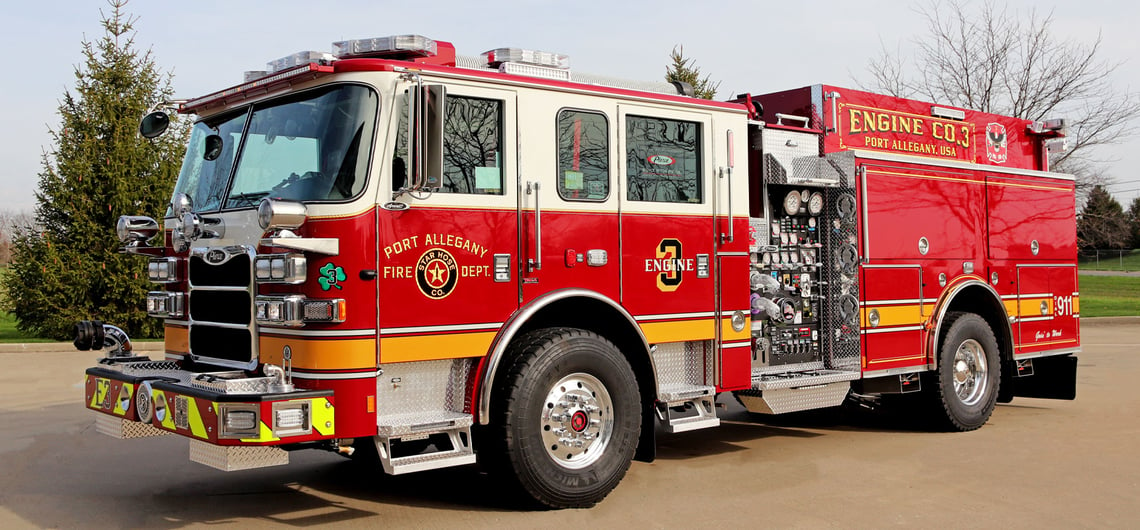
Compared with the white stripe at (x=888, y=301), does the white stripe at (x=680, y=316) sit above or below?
below

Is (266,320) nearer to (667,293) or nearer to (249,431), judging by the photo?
(249,431)

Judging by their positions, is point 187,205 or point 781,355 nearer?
point 187,205

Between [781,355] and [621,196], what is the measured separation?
94.5 inches

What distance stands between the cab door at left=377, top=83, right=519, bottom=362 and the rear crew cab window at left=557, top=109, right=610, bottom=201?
1.32ft

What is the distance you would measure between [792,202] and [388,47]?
3815 millimetres

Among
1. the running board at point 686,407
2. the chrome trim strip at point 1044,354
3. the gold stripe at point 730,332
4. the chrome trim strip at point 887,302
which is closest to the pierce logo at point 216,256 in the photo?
the running board at point 686,407

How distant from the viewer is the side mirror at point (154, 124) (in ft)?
22.4

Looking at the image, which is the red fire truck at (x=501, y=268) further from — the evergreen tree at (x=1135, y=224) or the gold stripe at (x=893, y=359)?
the evergreen tree at (x=1135, y=224)

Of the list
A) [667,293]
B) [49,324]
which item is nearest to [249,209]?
[667,293]

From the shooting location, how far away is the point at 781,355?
8172 millimetres

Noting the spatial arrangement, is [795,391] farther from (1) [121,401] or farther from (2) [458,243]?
(1) [121,401]

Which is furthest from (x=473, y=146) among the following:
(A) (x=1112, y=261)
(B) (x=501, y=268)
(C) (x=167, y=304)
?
(A) (x=1112, y=261)

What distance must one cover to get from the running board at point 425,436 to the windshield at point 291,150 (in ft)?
4.26

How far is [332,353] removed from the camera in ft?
17.5
